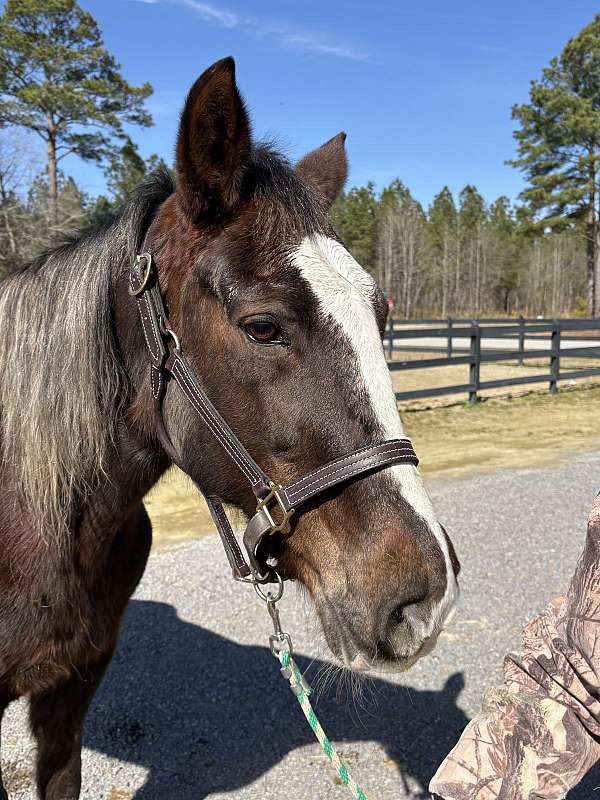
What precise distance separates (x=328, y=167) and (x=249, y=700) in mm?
2800

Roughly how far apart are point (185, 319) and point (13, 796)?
247 cm

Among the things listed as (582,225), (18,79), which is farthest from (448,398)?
(582,225)

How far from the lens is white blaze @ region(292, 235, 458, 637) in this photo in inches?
52.9

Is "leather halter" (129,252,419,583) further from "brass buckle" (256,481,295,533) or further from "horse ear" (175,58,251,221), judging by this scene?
"horse ear" (175,58,251,221)

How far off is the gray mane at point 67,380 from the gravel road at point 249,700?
79 cm

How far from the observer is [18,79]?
19.3 m

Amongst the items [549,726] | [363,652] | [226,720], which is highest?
[363,652]

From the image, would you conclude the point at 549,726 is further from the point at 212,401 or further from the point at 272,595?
the point at 212,401

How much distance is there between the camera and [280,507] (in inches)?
55.4

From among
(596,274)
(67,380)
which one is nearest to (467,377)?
(67,380)

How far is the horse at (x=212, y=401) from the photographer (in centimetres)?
135

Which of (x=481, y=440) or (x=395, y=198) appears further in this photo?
(x=395, y=198)

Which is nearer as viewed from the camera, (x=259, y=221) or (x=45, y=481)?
(x=259, y=221)

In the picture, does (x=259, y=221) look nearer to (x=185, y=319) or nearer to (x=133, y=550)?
(x=185, y=319)
